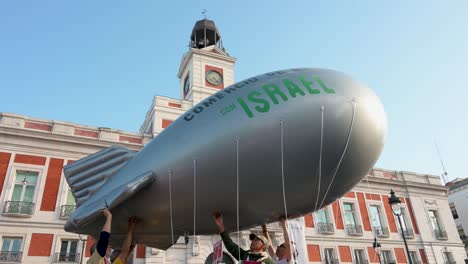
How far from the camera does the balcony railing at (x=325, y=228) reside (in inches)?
989

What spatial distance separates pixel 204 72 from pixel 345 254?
1667 centimetres

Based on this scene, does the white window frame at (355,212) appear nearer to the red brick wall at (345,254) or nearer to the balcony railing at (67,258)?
the red brick wall at (345,254)

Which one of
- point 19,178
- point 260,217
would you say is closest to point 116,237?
point 260,217

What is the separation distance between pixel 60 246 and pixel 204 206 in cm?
1535

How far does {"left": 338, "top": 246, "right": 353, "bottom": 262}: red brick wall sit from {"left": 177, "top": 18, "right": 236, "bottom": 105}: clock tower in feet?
47.3

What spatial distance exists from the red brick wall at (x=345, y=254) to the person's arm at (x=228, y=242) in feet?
72.5

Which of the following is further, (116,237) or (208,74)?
(208,74)

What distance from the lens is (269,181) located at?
5102 millimetres

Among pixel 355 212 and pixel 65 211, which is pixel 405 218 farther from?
pixel 65 211

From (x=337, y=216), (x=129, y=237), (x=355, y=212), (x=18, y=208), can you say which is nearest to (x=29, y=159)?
(x=18, y=208)

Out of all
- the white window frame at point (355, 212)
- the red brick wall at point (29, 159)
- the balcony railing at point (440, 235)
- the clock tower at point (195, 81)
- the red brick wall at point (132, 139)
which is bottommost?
the balcony railing at point (440, 235)

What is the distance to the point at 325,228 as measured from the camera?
25328mm

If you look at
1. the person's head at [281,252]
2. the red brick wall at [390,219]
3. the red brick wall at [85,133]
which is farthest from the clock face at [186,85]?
the person's head at [281,252]

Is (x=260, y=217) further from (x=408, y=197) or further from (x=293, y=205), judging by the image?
(x=408, y=197)
